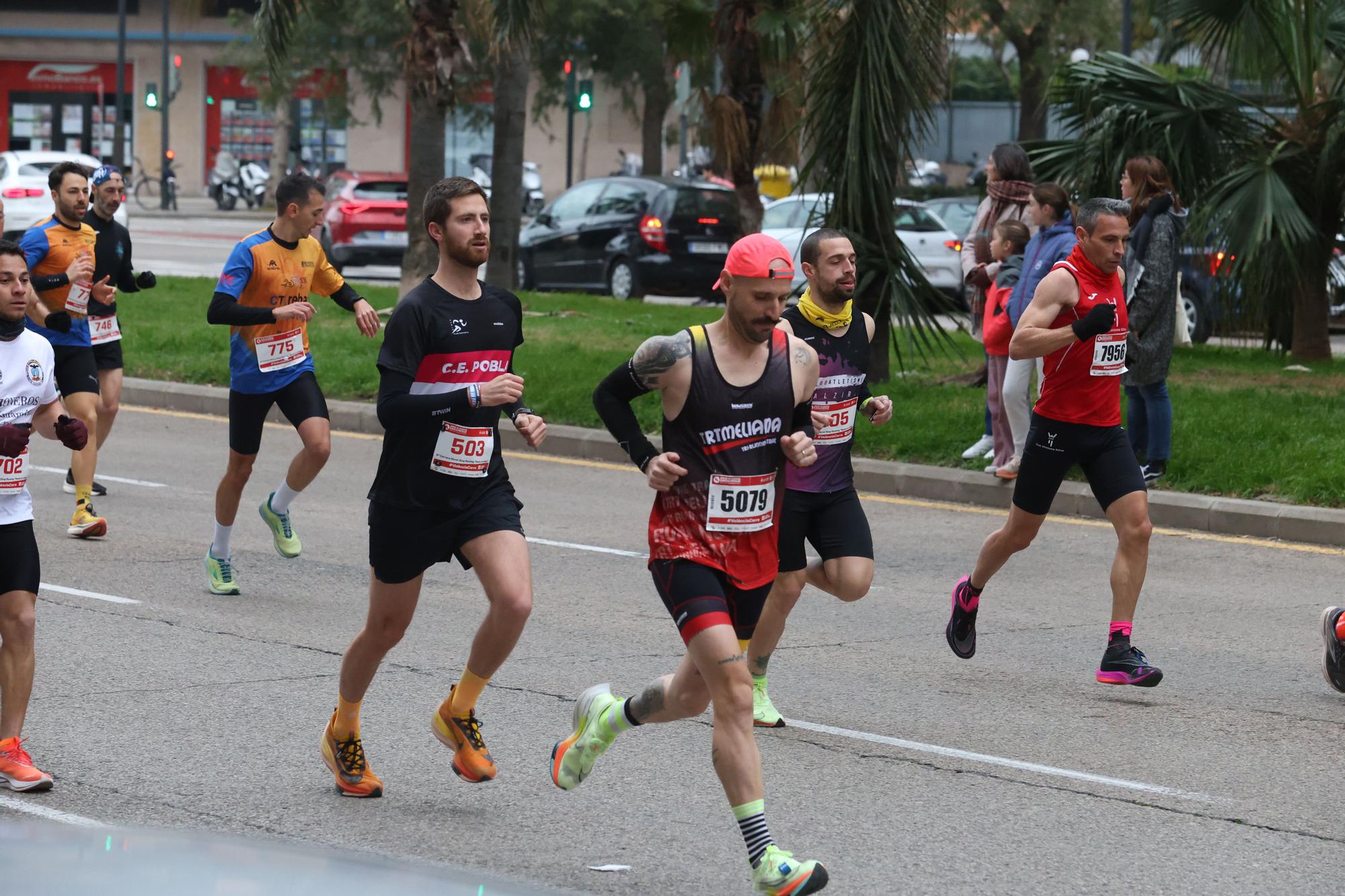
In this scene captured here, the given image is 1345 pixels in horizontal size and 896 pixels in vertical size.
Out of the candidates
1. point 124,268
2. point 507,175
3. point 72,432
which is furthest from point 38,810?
point 507,175

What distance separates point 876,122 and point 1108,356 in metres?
7.13

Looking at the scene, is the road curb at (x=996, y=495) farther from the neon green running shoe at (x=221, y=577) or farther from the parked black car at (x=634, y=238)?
the parked black car at (x=634, y=238)

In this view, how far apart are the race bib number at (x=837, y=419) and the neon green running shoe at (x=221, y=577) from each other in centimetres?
339

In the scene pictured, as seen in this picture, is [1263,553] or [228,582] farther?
[1263,553]

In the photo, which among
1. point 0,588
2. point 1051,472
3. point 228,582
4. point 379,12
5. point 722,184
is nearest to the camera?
point 0,588

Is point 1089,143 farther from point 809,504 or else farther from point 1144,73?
point 809,504

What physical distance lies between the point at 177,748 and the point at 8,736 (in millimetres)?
598

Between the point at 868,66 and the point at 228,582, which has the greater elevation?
the point at 868,66

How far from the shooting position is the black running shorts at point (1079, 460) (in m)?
7.25

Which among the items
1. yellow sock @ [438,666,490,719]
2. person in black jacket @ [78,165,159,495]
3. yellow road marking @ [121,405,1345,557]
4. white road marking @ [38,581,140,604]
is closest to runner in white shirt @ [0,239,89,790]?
yellow sock @ [438,666,490,719]

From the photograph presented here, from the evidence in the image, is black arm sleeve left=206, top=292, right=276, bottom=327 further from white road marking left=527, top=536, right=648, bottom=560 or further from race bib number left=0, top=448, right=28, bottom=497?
race bib number left=0, top=448, right=28, bottom=497

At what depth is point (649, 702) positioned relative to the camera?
5.29m

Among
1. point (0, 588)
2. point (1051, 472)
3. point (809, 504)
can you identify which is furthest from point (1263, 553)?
point (0, 588)

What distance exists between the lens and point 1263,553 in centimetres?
1023
